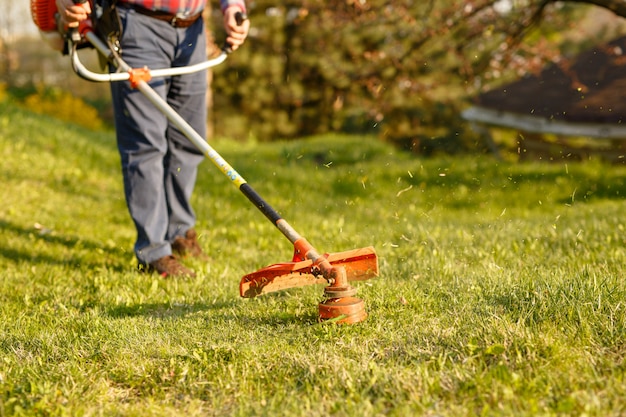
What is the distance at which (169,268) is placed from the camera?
13.2ft

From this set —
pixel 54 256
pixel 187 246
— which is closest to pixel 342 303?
pixel 187 246

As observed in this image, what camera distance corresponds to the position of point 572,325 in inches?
102

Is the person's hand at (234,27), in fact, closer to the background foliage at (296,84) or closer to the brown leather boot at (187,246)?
the brown leather boot at (187,246)

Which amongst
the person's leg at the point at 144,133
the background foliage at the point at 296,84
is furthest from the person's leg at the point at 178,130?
the background foliage at the point at 296,84

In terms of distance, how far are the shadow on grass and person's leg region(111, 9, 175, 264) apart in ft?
1.27

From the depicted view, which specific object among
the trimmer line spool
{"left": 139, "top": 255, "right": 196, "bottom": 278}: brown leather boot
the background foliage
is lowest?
the background foliage

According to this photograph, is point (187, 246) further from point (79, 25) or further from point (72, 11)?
point (72, 11)

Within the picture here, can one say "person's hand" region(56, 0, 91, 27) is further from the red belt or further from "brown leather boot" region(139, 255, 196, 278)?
"brown leather boot" region(139, 255, 196, 278)

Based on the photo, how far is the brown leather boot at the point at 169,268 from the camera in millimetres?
4004

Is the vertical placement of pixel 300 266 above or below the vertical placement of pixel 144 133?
below

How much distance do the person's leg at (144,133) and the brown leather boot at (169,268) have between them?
0.04m

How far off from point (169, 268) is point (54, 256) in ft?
3.63

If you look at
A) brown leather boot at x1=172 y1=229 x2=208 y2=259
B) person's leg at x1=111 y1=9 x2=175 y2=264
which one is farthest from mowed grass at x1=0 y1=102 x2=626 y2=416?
person's leg at x1=111 y1=9 x2=175 y2=264

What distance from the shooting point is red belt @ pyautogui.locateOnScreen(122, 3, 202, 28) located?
396 cm
